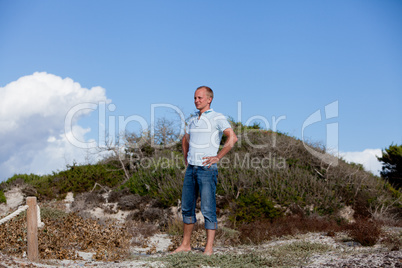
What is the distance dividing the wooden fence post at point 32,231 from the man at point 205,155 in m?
2.35

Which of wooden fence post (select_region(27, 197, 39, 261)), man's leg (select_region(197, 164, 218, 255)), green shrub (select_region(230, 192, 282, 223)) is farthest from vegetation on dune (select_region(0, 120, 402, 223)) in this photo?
wooden fence post (select_region(27, 197, 39, 261))

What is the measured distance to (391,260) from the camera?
5121 mm

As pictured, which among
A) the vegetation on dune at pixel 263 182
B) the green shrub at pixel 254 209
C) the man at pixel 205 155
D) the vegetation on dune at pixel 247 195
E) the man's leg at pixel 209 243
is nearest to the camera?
the man at pixel 205 155

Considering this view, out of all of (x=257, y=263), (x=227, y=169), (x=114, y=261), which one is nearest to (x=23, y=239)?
(x=114, y=261)

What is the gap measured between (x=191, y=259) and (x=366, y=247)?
338 cm

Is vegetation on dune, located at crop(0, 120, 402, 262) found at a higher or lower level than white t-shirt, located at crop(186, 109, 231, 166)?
lower

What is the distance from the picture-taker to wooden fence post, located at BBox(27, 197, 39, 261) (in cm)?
616

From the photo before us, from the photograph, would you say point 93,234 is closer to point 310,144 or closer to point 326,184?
point 326,184

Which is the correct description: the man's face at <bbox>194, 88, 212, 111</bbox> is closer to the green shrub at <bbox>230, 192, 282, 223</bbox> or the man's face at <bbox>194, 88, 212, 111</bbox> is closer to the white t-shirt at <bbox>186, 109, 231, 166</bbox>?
the white t-shirt at <bbox>186, 109, 231, 166</bbox>

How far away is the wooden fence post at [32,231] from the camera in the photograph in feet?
20.2

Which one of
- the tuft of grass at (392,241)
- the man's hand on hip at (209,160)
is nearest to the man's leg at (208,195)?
the man's hand on hip at (209,160)

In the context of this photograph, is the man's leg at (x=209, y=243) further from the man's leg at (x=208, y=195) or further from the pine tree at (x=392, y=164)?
the pine tree at (x=392, y=164)

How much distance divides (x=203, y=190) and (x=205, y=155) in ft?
1.66

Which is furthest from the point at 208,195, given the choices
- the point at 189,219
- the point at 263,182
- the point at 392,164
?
the point at 392,164
